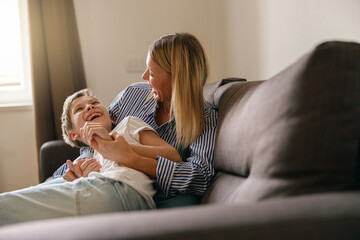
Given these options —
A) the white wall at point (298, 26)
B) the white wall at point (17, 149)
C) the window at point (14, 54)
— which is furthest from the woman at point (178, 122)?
the window at point (14, 54)

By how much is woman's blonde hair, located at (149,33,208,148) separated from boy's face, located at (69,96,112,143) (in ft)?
1.13

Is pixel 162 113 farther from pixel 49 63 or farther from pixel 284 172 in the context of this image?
pixel 49 63

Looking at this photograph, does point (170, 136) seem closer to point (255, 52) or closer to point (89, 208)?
point (89, 208)

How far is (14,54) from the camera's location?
128 inches

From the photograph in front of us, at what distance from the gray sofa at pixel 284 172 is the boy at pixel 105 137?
0.27m

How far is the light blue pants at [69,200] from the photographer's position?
3.59 ft

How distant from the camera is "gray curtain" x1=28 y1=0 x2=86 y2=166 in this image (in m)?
2.84

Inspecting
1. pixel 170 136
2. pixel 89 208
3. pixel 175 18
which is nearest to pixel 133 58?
pixel 175 18

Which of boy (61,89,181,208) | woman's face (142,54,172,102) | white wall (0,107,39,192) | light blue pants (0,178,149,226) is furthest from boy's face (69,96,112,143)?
white wall (0,107,39,192)

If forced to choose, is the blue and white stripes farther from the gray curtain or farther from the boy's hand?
the gray curtain

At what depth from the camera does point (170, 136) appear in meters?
1.56

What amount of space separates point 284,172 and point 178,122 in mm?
721

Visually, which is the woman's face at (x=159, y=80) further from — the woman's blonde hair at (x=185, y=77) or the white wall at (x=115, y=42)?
the white wall at (x=115, y=42)

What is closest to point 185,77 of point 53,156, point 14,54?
point 53,156
